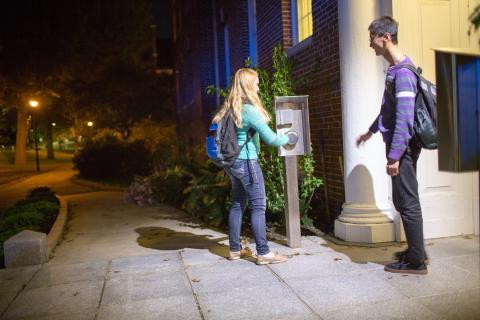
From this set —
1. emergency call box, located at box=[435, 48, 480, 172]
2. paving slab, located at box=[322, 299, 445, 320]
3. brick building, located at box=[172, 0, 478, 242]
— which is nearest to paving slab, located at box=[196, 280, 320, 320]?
paving slab, located at box=[322, 299, 445, 320]

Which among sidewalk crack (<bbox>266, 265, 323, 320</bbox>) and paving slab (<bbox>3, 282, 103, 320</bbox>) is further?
paving slab (<bbox>3, 282, 103, 320</bbox>)

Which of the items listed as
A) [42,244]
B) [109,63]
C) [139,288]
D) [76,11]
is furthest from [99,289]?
[109,63]

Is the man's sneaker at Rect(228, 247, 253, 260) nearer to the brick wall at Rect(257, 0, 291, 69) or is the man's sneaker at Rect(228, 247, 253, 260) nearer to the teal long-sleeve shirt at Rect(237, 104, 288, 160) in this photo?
the teal long-sleeve shirt at Rect(237, 104, 288, 160)

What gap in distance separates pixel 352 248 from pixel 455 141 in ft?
11.4

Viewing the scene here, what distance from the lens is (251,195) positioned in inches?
182

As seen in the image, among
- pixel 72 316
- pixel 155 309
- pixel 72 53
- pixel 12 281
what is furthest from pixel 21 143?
pixel 155 309

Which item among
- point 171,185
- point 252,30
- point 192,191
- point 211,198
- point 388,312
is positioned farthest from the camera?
point 252,30

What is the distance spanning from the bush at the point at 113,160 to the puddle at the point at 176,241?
10984mm

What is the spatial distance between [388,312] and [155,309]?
5.57 ft

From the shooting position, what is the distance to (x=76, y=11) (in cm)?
2167

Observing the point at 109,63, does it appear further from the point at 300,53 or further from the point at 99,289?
the point at 99,289

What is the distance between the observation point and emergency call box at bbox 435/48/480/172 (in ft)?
6.13

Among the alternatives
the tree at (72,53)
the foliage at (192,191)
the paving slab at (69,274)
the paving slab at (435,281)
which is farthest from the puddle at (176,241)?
the tree at (72,53)

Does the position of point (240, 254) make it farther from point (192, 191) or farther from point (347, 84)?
point (192, 191)
